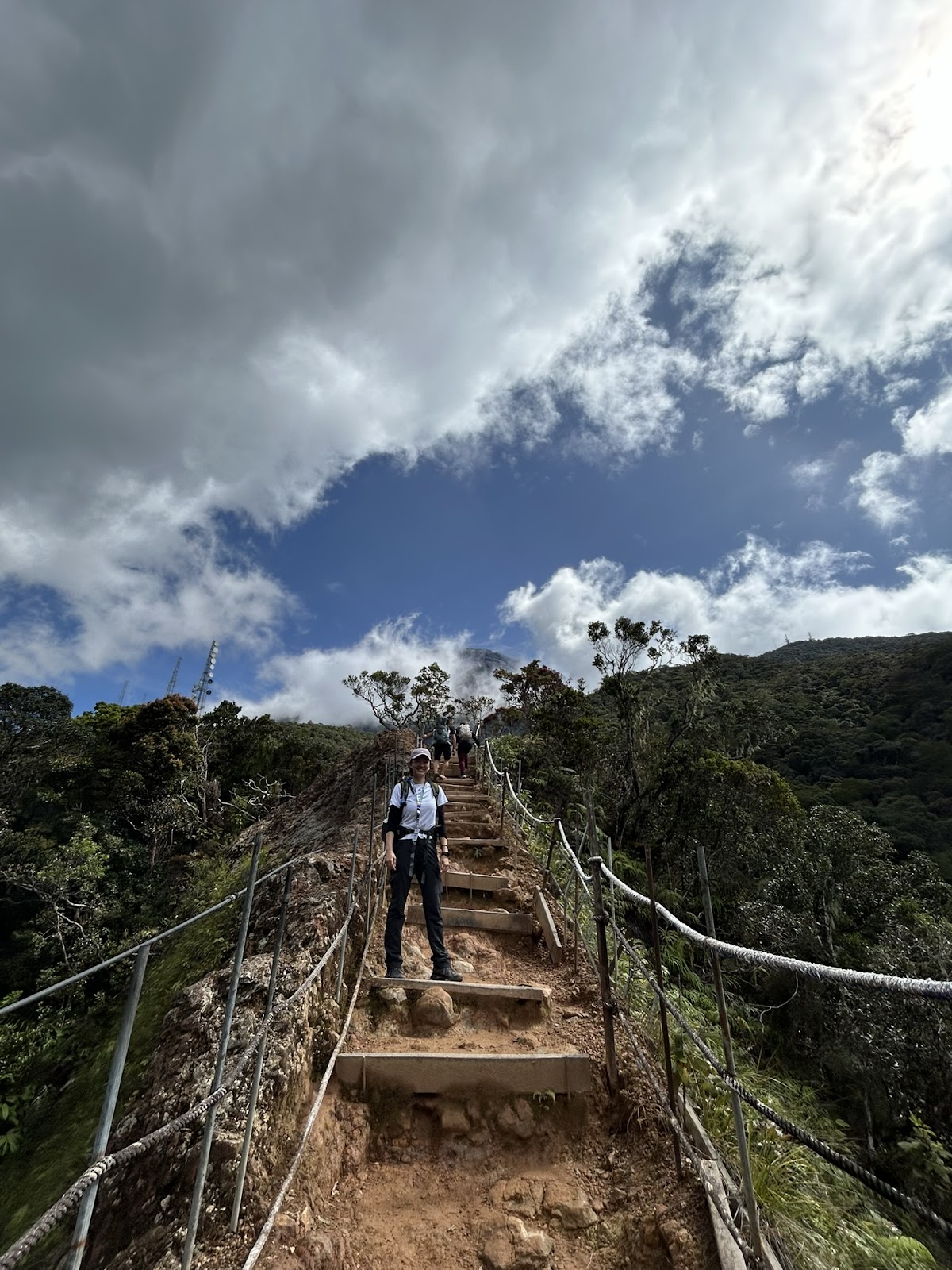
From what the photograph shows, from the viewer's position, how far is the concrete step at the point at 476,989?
13.6ft

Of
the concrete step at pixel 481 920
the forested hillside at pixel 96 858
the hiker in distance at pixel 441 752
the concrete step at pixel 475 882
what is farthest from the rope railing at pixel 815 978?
the hiker in distance at pixel 441 752

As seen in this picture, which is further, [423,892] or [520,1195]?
[423,892]

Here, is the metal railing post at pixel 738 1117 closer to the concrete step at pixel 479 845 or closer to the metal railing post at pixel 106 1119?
the metal railing post at pixel 106 1119

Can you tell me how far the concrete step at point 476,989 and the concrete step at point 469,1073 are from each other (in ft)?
2.86

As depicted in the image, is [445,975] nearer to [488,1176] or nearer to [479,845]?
[488,1176]

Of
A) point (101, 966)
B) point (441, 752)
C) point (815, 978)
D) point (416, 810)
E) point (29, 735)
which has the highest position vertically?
point (29, 735)

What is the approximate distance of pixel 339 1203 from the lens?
8.69 feet

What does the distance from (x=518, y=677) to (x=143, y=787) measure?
12911mm

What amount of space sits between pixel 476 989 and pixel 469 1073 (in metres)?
0.98

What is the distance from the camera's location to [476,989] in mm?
4219

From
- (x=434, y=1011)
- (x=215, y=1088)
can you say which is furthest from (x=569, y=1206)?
(x=215, y=1088)

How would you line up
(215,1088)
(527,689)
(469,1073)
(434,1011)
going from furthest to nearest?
(527,689)
(434,1011)
(469,1073)
(215,1088)

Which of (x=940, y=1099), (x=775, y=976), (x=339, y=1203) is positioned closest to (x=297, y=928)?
(x=339, y=1203)

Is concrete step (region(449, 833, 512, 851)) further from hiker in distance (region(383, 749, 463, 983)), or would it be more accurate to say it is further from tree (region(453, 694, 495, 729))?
tree (region(453, 694, 495, 729))
